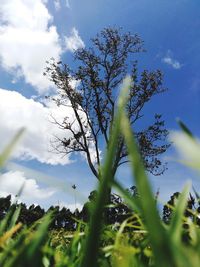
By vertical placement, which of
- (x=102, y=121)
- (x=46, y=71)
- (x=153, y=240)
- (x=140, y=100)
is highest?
(x=46, y=71)

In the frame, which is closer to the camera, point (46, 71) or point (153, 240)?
point (153, 240)

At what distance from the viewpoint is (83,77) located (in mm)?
25625

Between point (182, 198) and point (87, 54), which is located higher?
point (87, 54)

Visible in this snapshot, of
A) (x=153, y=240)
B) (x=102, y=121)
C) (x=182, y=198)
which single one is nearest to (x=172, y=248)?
(x=153, y=240)

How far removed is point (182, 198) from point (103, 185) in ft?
0.64

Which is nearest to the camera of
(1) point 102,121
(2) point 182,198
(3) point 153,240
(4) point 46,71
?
(3) point 153,240

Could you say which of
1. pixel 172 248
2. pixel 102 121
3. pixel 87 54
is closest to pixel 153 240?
pixel 172 248

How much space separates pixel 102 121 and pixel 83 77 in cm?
349

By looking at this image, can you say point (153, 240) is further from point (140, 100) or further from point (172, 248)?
point (140, 100)

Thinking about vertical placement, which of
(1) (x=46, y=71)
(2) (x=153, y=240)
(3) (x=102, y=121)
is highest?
(1) (x=46, y=71)

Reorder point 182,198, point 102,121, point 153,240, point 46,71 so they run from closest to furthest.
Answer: point 153,240
point 182,198
point 102,121
point 46,71

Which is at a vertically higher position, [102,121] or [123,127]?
[102,121]

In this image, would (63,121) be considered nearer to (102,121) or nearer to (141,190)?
(102,121)

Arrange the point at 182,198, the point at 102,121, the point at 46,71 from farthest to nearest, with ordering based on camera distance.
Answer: the point at 46,71 → the point at 102,121 → the point at 182,198
